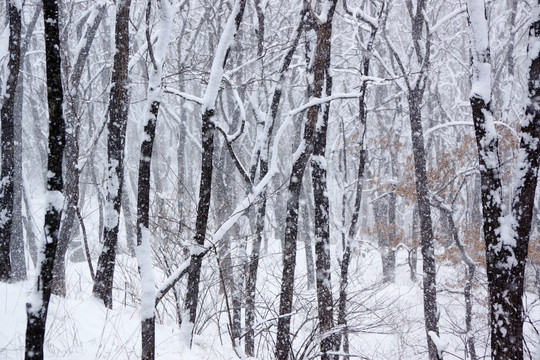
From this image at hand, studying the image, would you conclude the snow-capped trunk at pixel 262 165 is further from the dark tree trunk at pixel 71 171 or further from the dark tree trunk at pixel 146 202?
Result: the dark tree trunk at pixel 146 202

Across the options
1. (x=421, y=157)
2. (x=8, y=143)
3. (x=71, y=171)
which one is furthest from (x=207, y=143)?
(x=421, y=157)

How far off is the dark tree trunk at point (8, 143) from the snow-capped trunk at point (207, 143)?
10.1ft

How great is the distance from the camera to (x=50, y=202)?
9.05ft

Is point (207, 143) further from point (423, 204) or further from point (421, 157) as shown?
point (423, 204)

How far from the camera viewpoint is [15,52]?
6082mm

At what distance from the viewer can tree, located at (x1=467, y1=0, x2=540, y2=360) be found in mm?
4051

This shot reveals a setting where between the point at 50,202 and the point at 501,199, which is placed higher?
the point at 50,202

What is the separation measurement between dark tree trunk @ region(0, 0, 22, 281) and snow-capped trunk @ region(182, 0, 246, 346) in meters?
3.08

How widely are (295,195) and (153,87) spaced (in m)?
2.42


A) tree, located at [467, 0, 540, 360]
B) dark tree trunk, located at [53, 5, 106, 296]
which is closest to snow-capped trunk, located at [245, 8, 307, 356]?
dark tree trunk, located at [53, 5, 106, 296]

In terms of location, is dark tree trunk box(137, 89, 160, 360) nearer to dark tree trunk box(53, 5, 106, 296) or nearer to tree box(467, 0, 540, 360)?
dark tree trunk box(53, 5, 106, 296)

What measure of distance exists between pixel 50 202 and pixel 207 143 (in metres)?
2.38

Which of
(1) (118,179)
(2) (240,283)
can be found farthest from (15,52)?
(2) (240,283)

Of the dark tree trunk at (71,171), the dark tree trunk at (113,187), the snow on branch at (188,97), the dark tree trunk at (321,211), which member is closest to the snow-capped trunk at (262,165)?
the dark tree trunk at (321,211)
